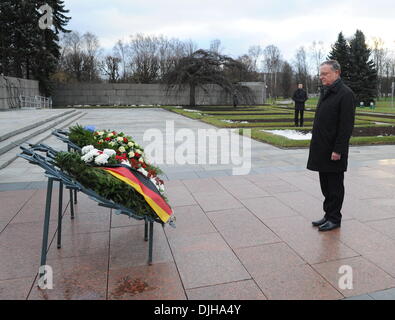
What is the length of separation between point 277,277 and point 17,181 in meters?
5.15

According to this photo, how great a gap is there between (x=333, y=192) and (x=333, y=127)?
29.3 inches

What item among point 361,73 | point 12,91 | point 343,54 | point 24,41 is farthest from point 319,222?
point 343,54

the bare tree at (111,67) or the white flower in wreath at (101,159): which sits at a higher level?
the bare tree at (111,67)

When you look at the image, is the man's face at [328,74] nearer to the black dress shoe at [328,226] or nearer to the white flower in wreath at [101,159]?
the black dress shoe at [328,226]

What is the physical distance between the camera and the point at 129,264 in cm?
327

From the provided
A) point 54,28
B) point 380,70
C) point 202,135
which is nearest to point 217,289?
point 202,135

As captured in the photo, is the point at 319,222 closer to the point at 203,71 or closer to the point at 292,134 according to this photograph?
the point at 292,134

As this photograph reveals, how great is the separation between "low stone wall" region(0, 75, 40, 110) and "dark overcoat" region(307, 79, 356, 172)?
76.3 ft

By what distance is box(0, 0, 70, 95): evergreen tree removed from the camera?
1172 inches

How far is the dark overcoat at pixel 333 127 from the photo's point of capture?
3.70 m

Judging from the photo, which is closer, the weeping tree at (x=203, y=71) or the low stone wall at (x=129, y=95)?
the weeping tree at (x=203, y=71)

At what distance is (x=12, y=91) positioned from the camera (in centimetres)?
2455

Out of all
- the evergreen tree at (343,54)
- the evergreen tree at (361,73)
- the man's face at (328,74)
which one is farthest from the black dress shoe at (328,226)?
the evergreen tree at (343,54)

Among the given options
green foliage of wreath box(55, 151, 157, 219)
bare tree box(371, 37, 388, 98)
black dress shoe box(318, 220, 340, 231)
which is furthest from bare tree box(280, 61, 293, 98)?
green foliage of wreath box(55, 151, 157, 219)
